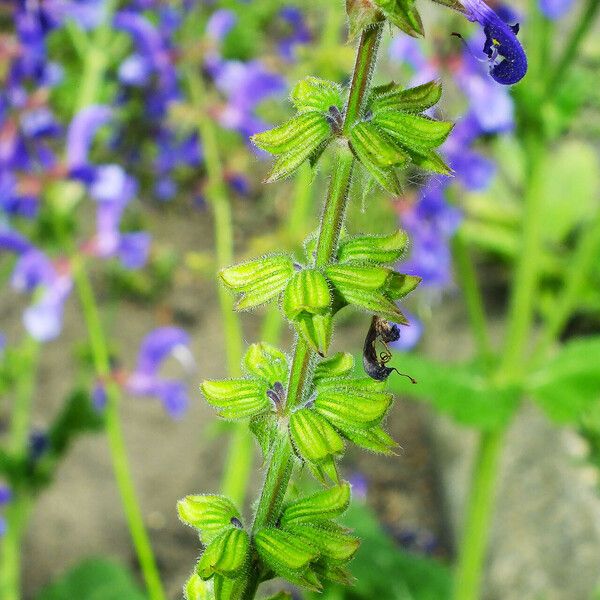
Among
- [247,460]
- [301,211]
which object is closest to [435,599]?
[247,460]

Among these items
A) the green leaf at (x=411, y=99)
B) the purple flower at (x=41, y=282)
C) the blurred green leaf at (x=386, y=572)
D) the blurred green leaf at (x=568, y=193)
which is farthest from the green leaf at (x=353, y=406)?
the blurred green leaf at (x=568, y=193)

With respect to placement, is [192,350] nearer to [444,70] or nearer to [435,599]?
[435,599]

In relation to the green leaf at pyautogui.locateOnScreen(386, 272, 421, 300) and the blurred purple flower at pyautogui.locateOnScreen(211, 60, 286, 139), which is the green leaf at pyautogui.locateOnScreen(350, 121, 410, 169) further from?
the blurred purple flower at pyautogui.locateOnScreen(211, 60, 286, 139)

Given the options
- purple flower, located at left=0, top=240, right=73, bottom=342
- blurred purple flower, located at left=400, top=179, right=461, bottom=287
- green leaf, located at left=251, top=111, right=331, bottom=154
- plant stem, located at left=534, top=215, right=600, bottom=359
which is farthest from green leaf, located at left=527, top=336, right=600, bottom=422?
green leaf, located at left=251, top=111, right=331, bottom=154

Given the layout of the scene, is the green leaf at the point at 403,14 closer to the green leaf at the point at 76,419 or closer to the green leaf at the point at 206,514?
the green leaf at the point at 206,514

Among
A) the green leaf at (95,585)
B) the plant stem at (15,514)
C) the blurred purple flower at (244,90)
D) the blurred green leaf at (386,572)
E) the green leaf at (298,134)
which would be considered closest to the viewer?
the green leaf at (298,134)
